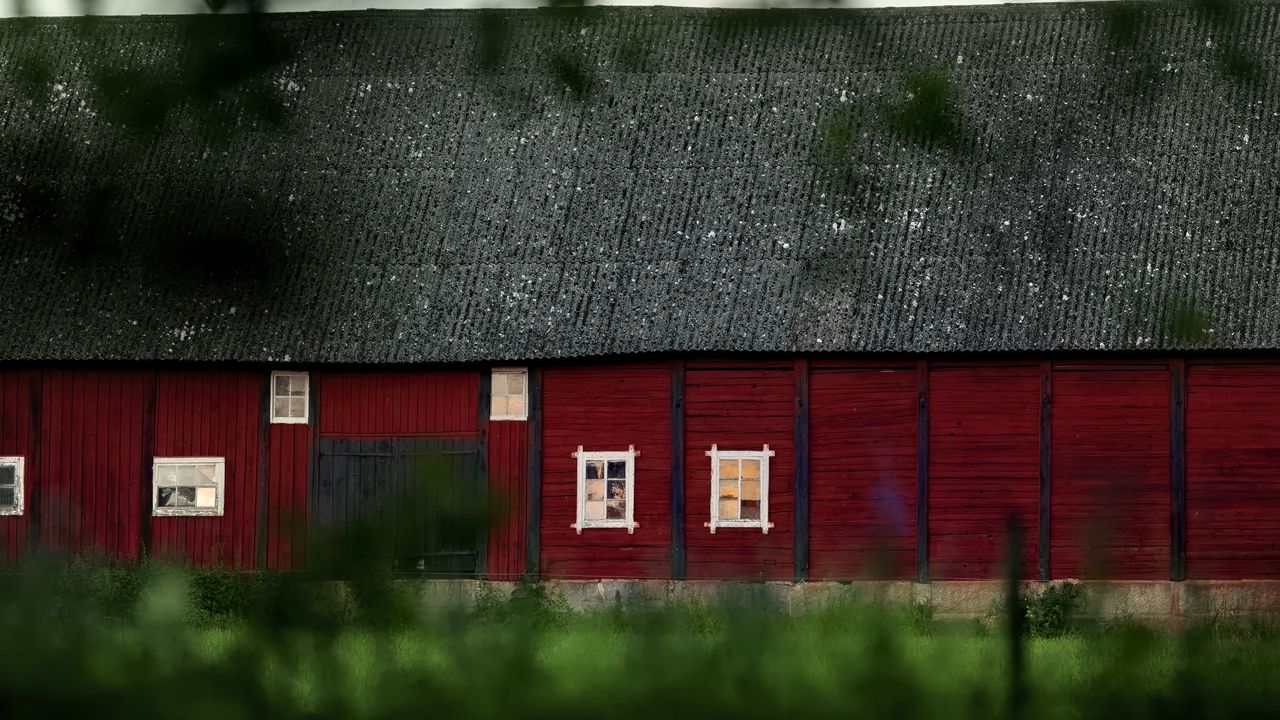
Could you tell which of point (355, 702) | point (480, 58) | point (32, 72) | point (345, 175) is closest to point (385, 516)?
point (355, 702)

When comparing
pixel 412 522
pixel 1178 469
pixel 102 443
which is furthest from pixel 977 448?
pixel 412 522

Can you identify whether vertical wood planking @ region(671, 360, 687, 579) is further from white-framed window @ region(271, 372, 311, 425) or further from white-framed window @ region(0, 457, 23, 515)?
white-framed window @ region(0, 457, 23, 515)

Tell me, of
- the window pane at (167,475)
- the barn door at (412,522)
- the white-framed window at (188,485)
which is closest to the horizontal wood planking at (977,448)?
the white-framed window at (188,485)

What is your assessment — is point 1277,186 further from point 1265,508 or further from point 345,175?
point 345,175

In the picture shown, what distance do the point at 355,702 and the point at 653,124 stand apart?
58.2ft

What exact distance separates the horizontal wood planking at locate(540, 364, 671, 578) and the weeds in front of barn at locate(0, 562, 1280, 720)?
A: 16265mm

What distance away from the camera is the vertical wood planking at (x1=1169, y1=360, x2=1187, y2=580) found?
17.6 m

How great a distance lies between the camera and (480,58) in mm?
1886

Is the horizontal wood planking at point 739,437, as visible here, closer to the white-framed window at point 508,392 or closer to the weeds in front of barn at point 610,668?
the white-framed window at point 508,392

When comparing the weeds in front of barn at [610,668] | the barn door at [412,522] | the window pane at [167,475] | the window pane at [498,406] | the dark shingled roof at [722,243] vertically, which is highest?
the dark shingled roof at [722,243]

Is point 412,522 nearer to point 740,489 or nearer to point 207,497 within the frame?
point 740,489

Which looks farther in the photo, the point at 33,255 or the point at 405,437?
the point at 405,437

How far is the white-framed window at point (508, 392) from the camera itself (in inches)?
722

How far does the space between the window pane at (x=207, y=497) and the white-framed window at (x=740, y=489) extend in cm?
491
